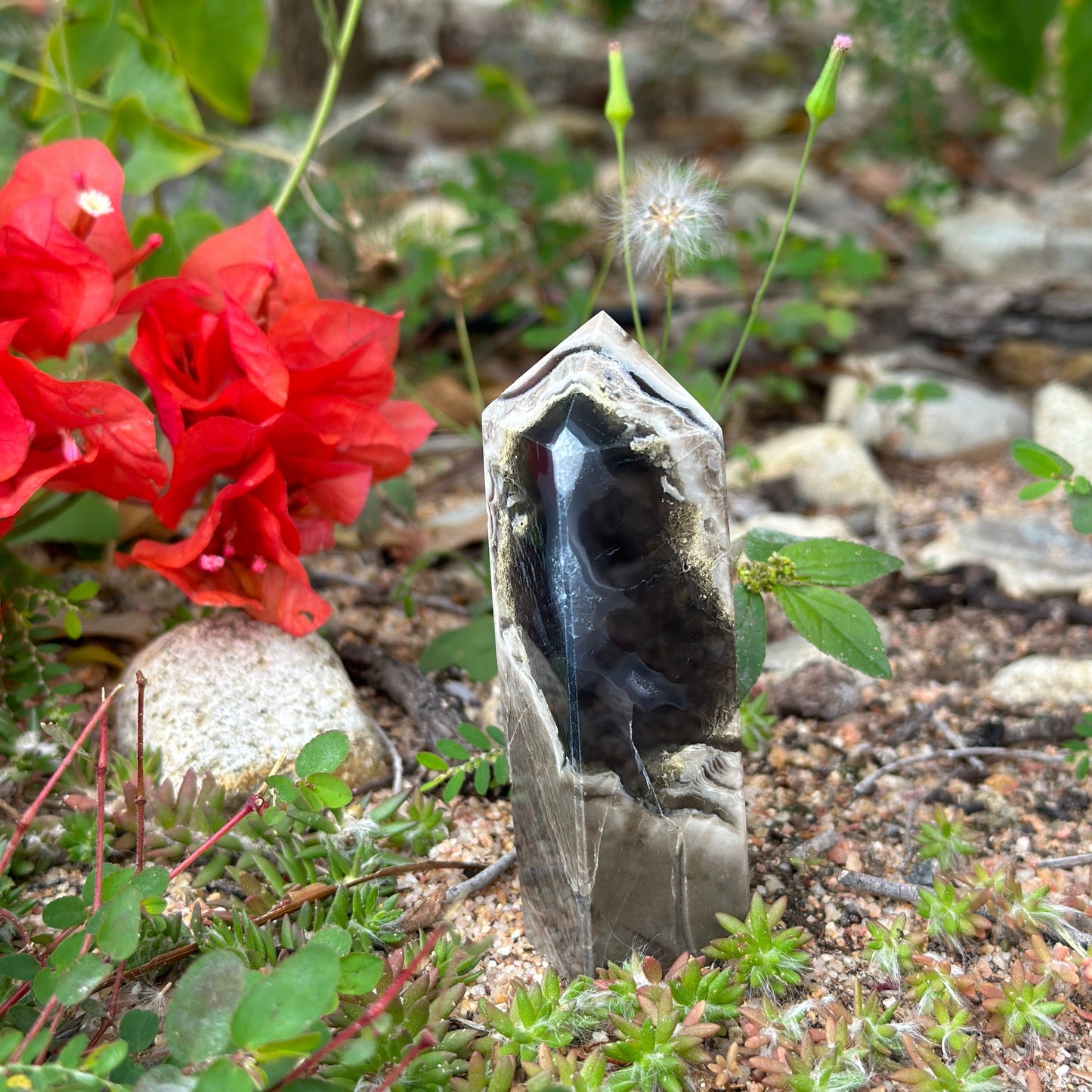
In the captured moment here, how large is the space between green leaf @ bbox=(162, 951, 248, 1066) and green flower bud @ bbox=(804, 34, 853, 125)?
0.85 meters

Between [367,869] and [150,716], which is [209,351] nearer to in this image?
[150,716]

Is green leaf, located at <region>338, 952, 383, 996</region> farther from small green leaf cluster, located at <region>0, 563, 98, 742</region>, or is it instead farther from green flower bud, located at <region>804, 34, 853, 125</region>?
green flower bud, located at <region>804, 34, 853, 125</region>

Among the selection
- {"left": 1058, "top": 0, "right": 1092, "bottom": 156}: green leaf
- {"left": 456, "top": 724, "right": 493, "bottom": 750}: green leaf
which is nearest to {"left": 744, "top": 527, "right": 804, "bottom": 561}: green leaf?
{"left": 456, "top": 724, "right": 493, "bottom": 750}: green leaf

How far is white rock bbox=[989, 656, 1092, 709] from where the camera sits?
54.9 inches

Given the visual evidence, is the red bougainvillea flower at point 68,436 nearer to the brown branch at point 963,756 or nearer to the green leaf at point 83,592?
the green leaf at point 83,592

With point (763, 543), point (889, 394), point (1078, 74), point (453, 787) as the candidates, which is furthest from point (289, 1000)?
point (1078, 74)

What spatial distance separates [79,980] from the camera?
795mm

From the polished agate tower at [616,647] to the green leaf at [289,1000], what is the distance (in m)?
0.24

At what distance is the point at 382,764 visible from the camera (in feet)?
4.12

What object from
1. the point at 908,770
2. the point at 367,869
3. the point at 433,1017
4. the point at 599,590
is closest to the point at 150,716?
the point at 367,869

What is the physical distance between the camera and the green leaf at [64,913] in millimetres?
886

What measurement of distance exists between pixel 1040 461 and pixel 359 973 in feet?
2.88

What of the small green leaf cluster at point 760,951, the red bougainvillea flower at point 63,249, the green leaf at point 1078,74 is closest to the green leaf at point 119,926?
the small green leaf cluster at point 760,951

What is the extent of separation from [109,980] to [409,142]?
3021 millimetres
